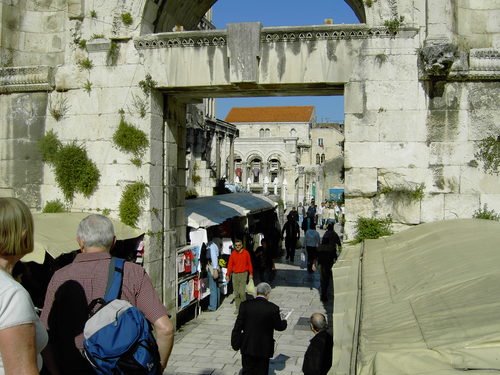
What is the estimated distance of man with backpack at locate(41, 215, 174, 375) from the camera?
3.06m

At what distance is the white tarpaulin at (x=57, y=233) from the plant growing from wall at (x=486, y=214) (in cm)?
509

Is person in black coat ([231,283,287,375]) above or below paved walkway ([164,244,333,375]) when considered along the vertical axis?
above

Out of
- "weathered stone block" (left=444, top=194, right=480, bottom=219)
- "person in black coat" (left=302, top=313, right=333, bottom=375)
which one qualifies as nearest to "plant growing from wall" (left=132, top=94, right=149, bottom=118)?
"weathered stone block" (left=444, top=194, right=480, bottom=219)

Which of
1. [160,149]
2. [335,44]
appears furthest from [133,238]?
[335,44]

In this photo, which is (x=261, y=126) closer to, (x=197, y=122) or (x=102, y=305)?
(x=197, y=122)

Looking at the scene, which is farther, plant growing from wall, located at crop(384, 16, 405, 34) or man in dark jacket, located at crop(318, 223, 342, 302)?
man in dark jacket, located at crop(318, 223, 342, 302)

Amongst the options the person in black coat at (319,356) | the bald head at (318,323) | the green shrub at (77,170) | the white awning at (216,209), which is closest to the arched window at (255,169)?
the white awning at (216,209)

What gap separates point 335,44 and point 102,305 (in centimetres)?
611

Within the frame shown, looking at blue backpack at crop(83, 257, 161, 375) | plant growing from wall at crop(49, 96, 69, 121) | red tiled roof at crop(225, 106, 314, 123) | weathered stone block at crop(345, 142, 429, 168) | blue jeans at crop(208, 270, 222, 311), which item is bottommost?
blue jeans at crop(208, 270, 222, 311)

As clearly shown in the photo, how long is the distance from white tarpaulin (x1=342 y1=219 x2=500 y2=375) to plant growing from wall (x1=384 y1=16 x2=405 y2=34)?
11.1 ft

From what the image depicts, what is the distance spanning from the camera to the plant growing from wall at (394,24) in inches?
307

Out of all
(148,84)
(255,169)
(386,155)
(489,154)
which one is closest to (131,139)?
(148,84)

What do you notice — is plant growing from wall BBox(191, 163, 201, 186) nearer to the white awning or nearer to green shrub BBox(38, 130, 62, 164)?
the white awning

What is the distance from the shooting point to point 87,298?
314 cm
